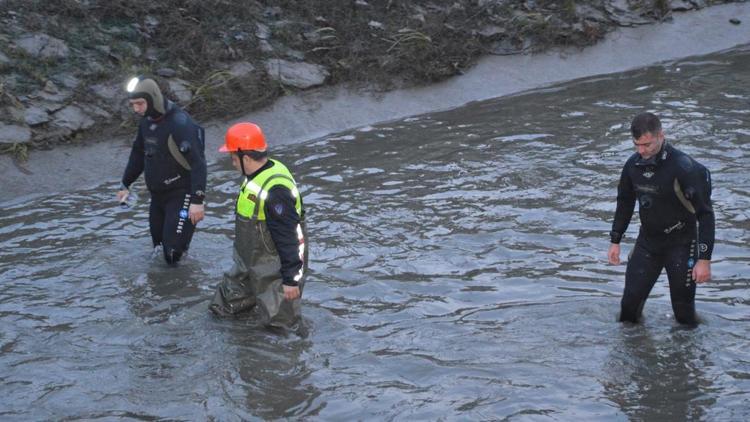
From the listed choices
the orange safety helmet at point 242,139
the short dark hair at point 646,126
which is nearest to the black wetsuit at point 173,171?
the orange safety helmet at point 242,139

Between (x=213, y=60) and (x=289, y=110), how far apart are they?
1695 millimetres

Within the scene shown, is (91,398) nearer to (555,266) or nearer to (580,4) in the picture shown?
(555,266)

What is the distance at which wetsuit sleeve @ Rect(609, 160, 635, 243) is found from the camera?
866 cm

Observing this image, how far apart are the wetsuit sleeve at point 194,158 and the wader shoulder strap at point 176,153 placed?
0.22ft

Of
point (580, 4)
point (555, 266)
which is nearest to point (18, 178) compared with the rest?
point (555, 266)

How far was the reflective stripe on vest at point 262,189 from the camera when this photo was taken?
8289 mm

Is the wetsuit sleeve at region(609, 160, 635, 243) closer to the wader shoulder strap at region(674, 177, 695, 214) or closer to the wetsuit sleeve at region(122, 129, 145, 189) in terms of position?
the wader shoulder strap at region(674, 177, 695, 214)

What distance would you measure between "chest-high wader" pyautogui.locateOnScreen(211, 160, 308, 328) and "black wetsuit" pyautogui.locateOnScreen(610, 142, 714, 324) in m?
2.93

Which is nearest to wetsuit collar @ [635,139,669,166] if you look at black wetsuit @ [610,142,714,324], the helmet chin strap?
black wetsuit @ [610,142,714,324]

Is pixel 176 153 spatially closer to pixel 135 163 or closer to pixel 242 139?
pixel 135 163

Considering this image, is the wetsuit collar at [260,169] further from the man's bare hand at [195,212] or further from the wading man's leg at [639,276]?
the wading man's leg at [639,276]

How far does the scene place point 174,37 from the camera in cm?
1742

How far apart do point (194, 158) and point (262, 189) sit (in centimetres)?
199

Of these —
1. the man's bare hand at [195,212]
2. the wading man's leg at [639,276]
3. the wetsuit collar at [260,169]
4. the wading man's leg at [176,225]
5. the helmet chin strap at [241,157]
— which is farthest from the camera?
the wading man's leg at [176,225]
